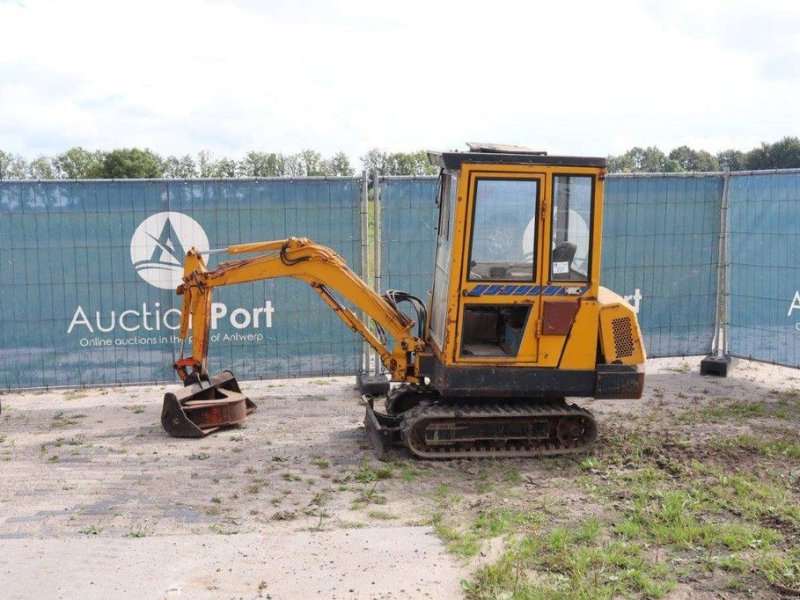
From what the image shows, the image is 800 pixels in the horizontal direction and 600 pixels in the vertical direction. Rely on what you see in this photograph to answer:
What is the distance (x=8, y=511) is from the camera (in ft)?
20.8

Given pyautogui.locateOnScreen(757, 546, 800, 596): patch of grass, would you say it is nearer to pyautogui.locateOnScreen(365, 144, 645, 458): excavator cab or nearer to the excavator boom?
pyautogui.locateOnScreen(365, 144, 645, 458): excavator cab

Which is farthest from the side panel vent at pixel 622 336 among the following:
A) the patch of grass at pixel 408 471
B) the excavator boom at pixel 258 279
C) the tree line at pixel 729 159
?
the tree line at pixel 729 159

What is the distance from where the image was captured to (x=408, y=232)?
10414 millimetres

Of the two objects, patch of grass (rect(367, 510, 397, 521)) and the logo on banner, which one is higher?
the logo on banner

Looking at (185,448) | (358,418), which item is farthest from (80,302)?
(358,418)

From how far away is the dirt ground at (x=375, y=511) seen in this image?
5.11 m

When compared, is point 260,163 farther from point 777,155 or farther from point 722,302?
point 777,155

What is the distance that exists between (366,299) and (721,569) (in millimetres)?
4155

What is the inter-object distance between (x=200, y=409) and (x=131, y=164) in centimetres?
3608

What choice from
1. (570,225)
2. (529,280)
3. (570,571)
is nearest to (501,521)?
(570,571)

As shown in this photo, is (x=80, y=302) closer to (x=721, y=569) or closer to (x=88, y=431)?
(x=88, y=431)

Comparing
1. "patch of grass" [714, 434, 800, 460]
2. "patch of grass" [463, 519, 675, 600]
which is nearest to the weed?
"patch of grass" [463, 519, 675, 600]

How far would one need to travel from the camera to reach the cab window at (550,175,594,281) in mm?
7285

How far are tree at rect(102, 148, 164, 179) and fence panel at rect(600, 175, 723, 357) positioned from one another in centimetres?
3370
